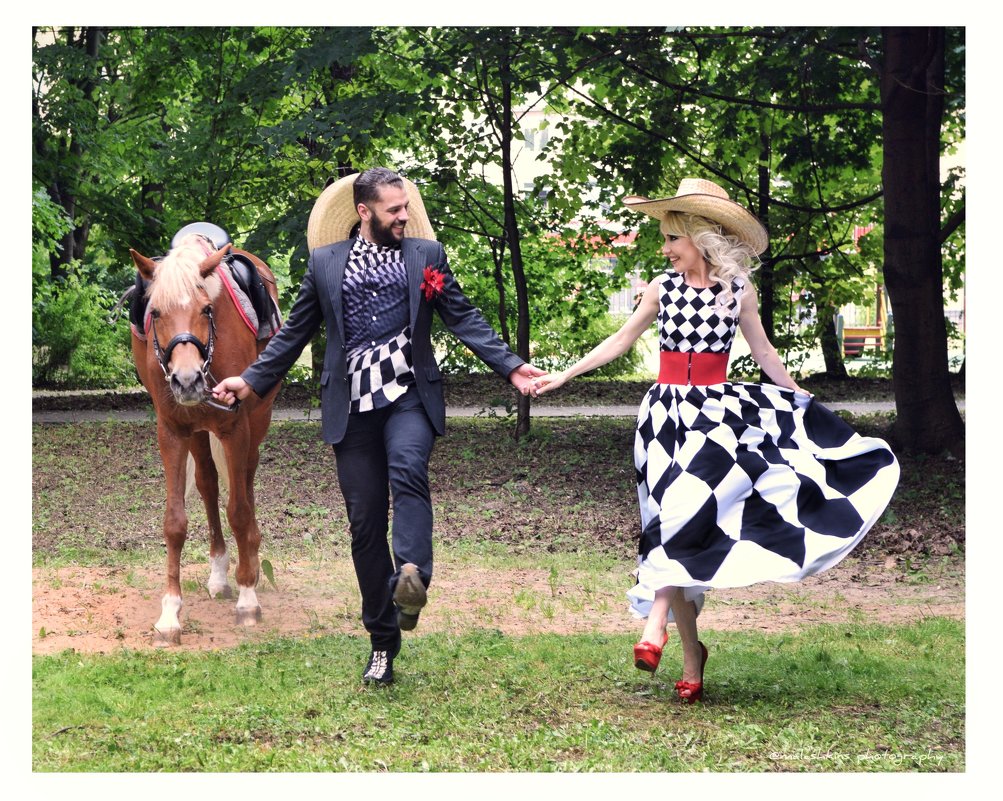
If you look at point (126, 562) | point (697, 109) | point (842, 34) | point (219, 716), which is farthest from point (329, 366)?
point (697, 109)

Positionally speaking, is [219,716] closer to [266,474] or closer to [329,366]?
[329,366]

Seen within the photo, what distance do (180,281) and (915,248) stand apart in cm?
815

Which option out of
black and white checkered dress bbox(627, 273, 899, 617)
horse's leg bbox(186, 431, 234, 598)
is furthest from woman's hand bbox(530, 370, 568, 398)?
horse's leg bbox(186, 431, 234, 598)

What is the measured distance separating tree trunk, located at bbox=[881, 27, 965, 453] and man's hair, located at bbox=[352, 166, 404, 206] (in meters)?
7.91

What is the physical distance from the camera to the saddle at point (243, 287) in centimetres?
770

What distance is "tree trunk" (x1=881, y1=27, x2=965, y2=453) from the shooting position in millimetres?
12500

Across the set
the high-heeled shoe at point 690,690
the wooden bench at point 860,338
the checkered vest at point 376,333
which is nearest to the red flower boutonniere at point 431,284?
the checkered vest at point 376,333

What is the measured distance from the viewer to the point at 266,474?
13.8 m

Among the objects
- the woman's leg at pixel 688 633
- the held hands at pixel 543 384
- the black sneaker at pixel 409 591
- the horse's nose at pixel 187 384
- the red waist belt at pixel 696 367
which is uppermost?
the red waist belt at pixel 696 367

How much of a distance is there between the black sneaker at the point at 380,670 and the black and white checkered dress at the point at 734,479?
126 centimetres

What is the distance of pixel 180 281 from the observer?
6938 millimetres

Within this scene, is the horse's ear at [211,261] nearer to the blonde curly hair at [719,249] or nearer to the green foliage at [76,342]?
the blonde curly hair at [719,249]

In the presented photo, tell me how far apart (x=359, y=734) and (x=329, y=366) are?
1.69 meters

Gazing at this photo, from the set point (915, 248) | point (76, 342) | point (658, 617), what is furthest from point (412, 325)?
point (76, 342)
